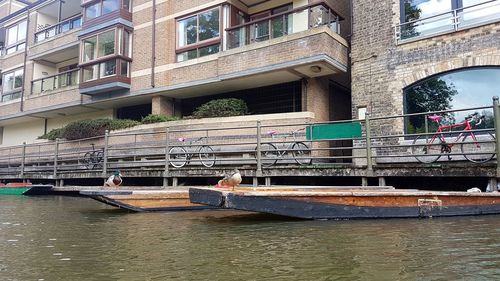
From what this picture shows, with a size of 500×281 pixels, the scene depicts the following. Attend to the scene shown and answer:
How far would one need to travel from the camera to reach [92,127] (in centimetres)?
1852

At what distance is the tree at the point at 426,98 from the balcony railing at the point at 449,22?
1.43 metres

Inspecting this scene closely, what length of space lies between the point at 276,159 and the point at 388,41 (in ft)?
17.8

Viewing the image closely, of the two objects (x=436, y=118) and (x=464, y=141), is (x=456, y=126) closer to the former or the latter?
(x=436, y=118)

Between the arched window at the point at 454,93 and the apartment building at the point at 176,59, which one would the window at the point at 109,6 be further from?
the arched window at the point at 454,93

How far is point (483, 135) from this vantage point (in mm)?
10250

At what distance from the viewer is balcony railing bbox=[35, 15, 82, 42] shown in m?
22.9

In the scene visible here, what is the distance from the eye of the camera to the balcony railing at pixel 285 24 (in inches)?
524

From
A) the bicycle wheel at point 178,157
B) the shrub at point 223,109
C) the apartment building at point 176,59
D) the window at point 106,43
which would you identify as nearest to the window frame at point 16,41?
the apartment building at point 176,59

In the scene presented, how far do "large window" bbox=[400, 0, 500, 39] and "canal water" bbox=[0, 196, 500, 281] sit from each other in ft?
22.3

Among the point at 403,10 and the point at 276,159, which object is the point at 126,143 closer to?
the point at 276,159

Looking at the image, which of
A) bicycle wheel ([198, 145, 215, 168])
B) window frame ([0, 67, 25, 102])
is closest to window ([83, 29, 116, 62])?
window frame ([0, 67, 25, 102])

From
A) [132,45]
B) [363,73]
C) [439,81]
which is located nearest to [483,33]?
[439,81]

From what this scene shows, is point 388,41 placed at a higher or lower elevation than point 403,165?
higher

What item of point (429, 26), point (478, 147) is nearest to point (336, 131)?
point (478, 147)
